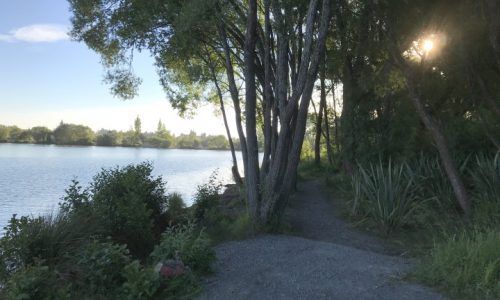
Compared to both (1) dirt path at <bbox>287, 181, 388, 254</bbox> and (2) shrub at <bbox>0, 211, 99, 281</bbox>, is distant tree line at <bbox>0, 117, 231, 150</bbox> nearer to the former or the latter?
(1) dirt path at <bbox>287, 181, 388, 254</bbox>

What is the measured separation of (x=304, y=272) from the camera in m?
5.43

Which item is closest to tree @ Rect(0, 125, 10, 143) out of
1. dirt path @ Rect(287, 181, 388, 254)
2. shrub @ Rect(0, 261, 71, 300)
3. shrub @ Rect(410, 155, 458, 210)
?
dirt path @ Rect(287, 181, 388, 254)

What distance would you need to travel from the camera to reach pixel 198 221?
9.91 metres

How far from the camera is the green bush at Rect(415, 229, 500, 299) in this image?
4.58 meters

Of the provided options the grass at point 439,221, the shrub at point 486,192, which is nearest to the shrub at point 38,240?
the grass at point 439,221

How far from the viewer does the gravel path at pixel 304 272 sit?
15.5 feet

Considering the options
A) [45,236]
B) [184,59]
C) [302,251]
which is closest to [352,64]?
[184,59]

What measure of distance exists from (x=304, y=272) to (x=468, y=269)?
1787 mm

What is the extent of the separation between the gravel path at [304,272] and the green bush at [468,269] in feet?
0.81

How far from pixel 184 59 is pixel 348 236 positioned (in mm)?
6472

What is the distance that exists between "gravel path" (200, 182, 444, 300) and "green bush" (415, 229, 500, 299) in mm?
246

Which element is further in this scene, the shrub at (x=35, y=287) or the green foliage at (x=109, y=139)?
the green foliage at (x=109, y=139)

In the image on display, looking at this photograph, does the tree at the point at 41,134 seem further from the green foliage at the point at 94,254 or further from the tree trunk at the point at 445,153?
the tree trunk at the point at 445,153

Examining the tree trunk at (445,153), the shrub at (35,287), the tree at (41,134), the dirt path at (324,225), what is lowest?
the dirt path at (324,225)
